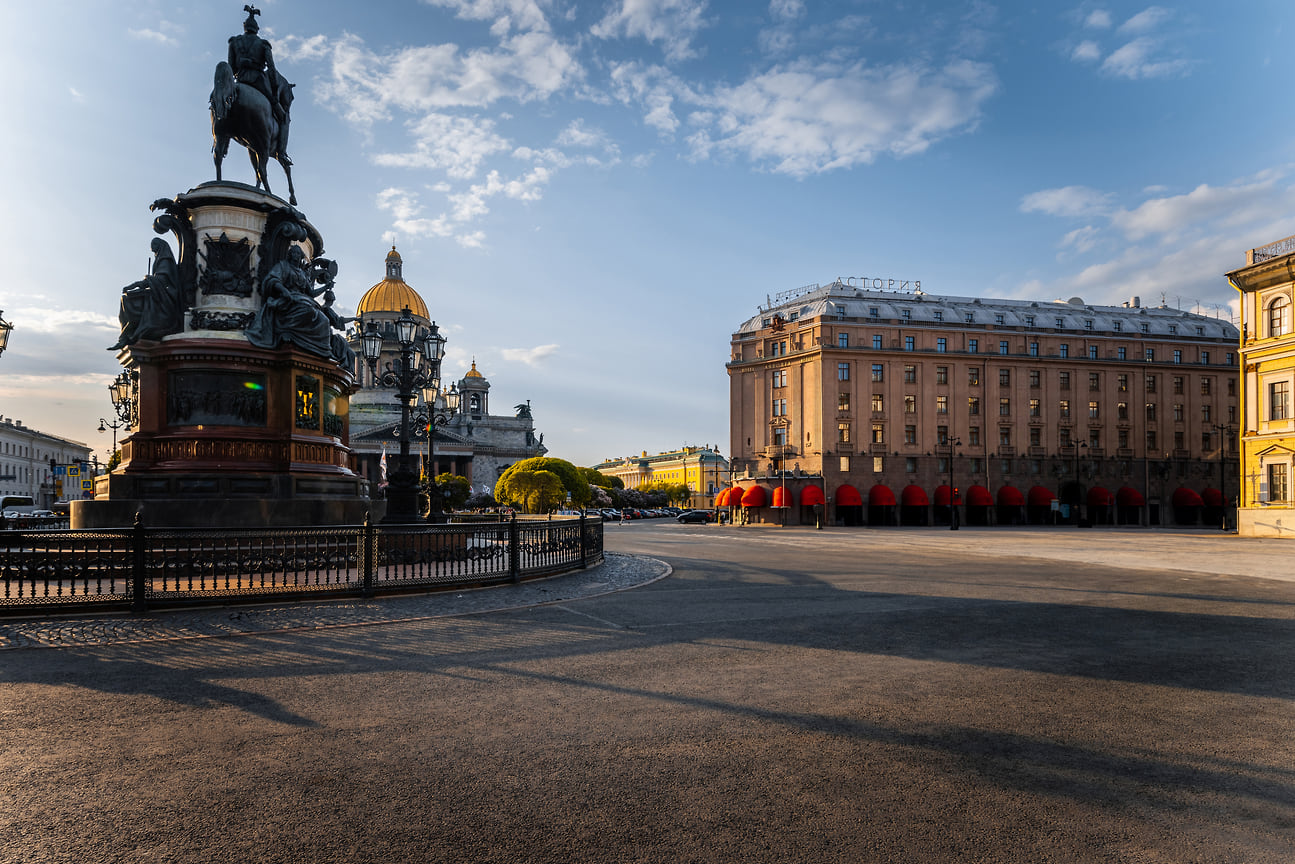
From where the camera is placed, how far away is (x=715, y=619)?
1110 cm

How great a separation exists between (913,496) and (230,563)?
55632mm

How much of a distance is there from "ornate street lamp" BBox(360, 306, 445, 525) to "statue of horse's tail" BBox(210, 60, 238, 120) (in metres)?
7.36

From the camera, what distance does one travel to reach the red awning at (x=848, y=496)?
5978cm

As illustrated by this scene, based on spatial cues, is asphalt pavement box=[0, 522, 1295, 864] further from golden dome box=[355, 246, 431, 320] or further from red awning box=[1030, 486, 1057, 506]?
golden dome box=[355, 246, 431, 320]

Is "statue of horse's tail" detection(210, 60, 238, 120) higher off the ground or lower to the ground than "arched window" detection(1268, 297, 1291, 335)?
higher

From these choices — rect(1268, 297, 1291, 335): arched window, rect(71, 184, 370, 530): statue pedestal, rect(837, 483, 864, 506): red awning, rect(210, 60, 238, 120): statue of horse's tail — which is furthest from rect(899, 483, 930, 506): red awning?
rect(210, 60, 238, 120): statue of horse's tail

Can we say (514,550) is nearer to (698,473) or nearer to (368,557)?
(368,557)

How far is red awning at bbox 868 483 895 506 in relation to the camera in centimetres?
6012

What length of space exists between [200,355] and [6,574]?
8.31 meters

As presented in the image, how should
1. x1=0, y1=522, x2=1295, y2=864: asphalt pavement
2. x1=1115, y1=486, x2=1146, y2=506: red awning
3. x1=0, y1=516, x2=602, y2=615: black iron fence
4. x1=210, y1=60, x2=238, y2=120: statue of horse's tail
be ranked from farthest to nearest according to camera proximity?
x1=1115, y1=486, x2=1146, y2=506: red awning < x1=210, y1=60, x2=238, y2=120: statue of horse's tail < x1=0, y1=516, x2=602, y2=615: black iron fence < x1=0, y1=522, x2=1295, y2=864: asphalt pavement

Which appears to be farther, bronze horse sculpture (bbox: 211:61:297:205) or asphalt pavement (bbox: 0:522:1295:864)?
bronze horse sculpture (bbox: 211:61:297:205)

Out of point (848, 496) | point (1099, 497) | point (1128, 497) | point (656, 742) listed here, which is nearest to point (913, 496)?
point (848, 496)

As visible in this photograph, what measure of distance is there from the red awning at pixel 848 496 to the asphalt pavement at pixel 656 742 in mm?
49630

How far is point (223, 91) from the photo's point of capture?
2083cm
